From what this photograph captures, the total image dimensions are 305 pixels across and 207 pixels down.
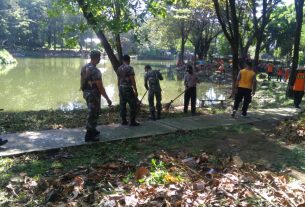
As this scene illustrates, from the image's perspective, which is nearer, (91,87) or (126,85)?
(91,87)

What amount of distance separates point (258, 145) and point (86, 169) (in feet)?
11.3

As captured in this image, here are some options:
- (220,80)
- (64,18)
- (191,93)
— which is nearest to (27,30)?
Answer: (64,18)

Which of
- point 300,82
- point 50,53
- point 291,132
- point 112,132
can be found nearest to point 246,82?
point 291,132

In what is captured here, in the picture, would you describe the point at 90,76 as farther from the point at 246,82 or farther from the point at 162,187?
the point at 246,82

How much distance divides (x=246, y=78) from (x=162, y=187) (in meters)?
5.92

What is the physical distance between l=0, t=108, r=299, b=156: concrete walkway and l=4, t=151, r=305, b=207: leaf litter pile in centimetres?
143

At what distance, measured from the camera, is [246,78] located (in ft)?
31.7

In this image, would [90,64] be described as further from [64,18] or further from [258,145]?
[64,18]

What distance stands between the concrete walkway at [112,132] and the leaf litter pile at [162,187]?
143 cm

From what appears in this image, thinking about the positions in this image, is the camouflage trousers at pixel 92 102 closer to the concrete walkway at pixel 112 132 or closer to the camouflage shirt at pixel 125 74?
the concrete walkway at pixel 112 132

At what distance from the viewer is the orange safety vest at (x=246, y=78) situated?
9.62 m

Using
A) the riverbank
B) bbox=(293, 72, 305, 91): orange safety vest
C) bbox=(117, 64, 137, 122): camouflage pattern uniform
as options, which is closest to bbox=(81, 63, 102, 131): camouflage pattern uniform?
bbox=(117, 64, 137, 122): camouflage pattern uniform

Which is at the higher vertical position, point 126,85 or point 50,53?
point 50,53

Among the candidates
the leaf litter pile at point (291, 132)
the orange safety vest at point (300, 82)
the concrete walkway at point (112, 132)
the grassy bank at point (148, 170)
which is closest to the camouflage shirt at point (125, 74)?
the concrete walkway at point (112, 132)
